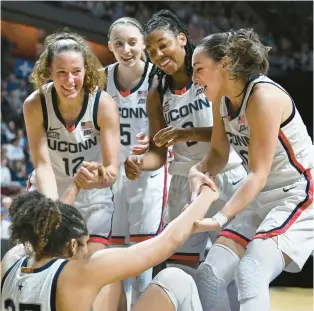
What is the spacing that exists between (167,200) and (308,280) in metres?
3.91

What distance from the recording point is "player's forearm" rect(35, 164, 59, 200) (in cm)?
394

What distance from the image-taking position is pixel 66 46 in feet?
13.3

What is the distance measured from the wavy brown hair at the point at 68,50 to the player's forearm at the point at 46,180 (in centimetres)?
47

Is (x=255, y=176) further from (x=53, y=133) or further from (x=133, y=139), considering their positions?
(x=133, y=139)

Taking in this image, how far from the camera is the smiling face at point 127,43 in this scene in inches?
187

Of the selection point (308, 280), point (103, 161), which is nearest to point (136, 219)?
point (103, 161)

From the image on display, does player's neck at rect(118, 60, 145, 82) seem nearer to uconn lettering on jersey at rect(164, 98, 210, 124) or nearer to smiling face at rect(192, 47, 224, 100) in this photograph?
uconn lettering on jersey at rect(164, 98, 210, 124)

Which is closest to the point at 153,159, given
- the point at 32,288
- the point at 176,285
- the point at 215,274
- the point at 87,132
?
the point at 87,132

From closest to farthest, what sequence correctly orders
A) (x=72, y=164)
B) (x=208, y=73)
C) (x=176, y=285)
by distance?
(x=176, y=285) → (x=208, y=73) → (x=72, y=164)

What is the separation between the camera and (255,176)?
11.0ft

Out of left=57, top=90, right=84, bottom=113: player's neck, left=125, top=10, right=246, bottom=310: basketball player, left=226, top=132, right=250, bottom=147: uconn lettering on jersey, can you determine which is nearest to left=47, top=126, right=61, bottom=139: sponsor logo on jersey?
left=57, top=90, right=84, bottom=113: player's neck

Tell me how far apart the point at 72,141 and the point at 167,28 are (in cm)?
85

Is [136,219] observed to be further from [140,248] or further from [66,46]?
[140,248]

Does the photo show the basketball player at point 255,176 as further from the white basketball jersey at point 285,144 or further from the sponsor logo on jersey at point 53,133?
the sponsor logo on jersey at point 53,133
